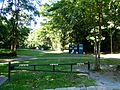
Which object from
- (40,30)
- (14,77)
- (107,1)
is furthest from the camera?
(40,30)

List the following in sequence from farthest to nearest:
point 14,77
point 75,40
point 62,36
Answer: point 62,36 → point 75,40 → point 14,77

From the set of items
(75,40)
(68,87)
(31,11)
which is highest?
(31,11)

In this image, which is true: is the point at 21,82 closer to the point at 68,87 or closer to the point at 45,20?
the point at 68,87

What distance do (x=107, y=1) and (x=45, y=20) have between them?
39.8m

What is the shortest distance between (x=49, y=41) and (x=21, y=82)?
181 ft

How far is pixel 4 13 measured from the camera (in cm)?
2525

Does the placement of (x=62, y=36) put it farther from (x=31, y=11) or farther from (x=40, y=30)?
(x=31, y=11)

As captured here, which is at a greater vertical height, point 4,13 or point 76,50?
point 4,13

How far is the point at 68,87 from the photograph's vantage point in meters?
11.2

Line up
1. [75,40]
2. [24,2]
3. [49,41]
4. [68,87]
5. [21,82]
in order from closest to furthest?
[68,87] < [21,82] < [24,2] < [75,40] < [49,41]

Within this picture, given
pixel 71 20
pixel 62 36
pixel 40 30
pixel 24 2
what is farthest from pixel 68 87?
pixel 40 30

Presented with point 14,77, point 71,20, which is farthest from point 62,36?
point 14,77

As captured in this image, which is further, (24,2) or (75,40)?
(75,40)

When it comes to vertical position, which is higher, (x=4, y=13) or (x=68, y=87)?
(x=4, y=13)
